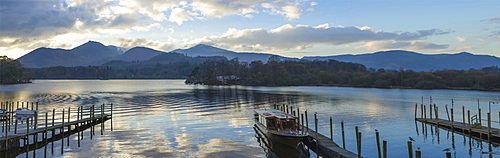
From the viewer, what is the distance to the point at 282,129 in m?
27.7

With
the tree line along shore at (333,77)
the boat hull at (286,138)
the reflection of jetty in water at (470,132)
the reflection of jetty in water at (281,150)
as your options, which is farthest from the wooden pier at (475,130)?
the tree line along shore at (333,77)

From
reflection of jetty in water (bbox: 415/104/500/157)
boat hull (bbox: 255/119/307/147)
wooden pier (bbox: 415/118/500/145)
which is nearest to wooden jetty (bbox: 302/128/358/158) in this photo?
boat hull (bbox: 255/119/307/147)

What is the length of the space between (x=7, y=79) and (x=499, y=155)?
221 meters

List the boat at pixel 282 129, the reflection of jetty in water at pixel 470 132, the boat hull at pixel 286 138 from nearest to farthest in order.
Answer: the boat hull at pixel 286 138, the boat at pixel 282 129, the reflection of jetty in water at pixel 470 132

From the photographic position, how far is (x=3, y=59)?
192 metres

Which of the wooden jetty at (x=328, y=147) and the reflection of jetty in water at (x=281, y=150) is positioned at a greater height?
the wooden jetty at (x=328, y=147)

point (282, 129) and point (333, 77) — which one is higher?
point (333, 77)

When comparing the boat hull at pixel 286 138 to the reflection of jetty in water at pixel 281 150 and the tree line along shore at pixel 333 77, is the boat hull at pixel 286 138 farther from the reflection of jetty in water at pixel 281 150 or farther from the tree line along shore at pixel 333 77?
the tree line along shore at pixel 333 77

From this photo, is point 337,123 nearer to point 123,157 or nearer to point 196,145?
point 196,145

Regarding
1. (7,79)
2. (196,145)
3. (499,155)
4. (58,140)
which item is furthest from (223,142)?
(7,79)

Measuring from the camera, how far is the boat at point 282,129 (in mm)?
25766

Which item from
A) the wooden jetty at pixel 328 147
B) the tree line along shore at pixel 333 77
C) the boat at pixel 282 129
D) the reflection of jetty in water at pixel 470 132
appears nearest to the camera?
the wooden jetty at pixel 328 147

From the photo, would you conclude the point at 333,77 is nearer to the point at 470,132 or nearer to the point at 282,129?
the point at 470,132

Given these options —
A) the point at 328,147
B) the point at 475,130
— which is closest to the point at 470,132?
the point at 475,130
